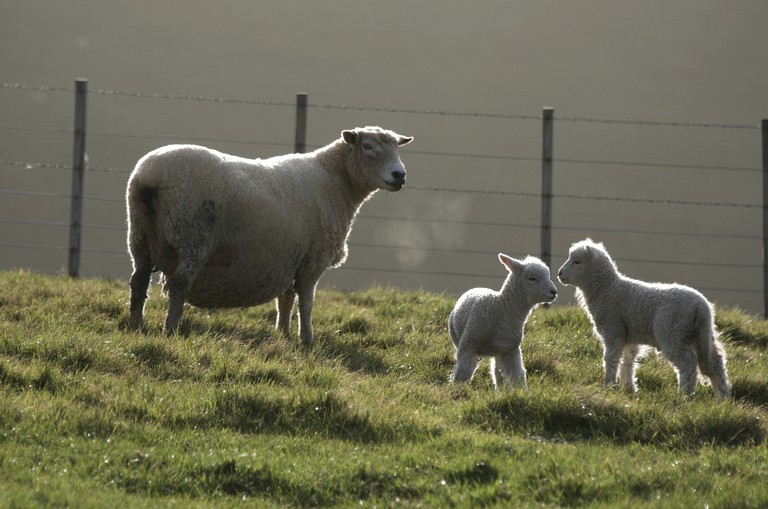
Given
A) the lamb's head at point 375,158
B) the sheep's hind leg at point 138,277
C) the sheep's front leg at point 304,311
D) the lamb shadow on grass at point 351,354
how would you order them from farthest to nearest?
the lamb's head at point 375,158 → the sheep's front leg at point 304,311 → the sheep's hind leg at point 138,277 → the lamb shadow on grass at point 351,354

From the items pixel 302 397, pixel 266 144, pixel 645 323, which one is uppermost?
pixel 266 144

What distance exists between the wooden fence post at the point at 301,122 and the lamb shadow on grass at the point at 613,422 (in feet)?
20.1

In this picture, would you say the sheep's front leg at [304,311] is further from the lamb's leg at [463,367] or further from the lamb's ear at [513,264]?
the lamb's ear at [513,264]

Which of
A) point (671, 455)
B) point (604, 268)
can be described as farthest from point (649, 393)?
point (671, 455)

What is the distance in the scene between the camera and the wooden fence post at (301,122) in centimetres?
1180

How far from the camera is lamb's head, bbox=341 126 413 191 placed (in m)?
8.84

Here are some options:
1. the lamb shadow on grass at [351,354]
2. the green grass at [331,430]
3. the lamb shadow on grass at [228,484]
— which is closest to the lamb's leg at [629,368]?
the green grass at [331,430]

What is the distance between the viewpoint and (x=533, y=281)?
7.07 metres

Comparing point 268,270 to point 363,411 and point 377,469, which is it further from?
point 377,469

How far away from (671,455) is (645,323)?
174 centimetres

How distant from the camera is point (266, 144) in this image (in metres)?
11.8

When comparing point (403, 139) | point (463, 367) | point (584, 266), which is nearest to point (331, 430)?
point (463, 367)

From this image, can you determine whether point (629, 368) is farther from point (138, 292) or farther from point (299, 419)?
point (138, 292)

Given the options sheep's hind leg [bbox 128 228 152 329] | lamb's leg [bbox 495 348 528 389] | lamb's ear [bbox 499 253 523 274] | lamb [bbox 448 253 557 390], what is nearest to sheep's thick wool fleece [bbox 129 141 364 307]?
sheep's hind leg [bbox 128 228 152 329]
